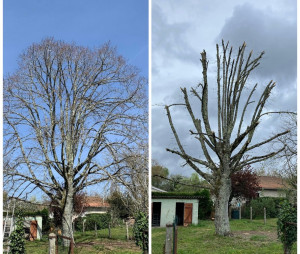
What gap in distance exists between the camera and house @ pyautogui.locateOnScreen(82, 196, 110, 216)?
12.0 ft

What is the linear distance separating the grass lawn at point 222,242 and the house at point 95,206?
564mm

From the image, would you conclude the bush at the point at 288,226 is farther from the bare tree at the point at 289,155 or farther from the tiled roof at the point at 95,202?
the tiled roof at the point at 95,202

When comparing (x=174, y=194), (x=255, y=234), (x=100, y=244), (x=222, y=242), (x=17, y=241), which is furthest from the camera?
(x=174, y=194)

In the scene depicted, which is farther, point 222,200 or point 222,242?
point 222,200

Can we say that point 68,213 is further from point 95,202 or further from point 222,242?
point 222,242

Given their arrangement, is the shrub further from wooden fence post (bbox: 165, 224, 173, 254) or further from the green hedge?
the green hedge

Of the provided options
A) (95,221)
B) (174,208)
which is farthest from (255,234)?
(95,221)

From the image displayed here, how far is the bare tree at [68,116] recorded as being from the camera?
11.8ft

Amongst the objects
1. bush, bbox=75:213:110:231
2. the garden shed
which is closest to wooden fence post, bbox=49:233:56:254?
bush, bbox=75:213:110:231

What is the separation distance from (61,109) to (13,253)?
142 centimetres

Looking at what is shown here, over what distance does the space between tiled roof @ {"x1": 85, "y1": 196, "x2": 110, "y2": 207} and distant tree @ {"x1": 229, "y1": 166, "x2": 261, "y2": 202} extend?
3436 mm

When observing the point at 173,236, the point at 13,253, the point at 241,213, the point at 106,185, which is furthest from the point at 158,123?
the point at 241,213

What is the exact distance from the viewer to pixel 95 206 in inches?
147

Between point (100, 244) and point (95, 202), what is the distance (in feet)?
1.36
